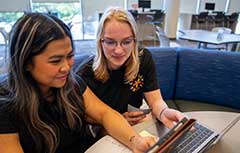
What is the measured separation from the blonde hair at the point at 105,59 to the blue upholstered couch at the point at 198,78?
0.83m

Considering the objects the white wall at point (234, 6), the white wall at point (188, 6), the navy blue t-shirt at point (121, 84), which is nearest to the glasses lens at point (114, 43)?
the navy blue t-shirt at point (121, 84)

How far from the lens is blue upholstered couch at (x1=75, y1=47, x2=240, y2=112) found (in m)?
2.16

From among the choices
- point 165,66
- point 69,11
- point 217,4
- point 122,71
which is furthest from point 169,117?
point 217,4

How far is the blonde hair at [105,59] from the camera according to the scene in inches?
51.1

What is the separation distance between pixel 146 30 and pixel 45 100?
736cm

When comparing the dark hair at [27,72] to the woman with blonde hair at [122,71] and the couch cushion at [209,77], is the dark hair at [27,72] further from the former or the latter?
the couch cushion at [209,77]

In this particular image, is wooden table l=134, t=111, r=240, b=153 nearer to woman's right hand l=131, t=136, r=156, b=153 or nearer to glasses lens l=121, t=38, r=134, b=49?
woman's right hand l=131, t=136, r=156, b=153

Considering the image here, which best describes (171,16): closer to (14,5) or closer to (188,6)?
(188,6)

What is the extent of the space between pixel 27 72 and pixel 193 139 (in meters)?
0.74

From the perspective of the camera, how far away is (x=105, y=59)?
1395 mm

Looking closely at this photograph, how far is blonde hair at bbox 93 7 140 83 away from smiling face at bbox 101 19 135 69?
1.1 inches

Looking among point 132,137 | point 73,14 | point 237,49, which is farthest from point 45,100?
point 73,14

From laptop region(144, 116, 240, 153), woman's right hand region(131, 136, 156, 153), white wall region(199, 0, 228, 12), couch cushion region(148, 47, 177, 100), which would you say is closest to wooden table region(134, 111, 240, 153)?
laptop region(144, 116, 240, 153)

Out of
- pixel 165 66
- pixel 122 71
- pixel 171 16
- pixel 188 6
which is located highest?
pixel 188 6
